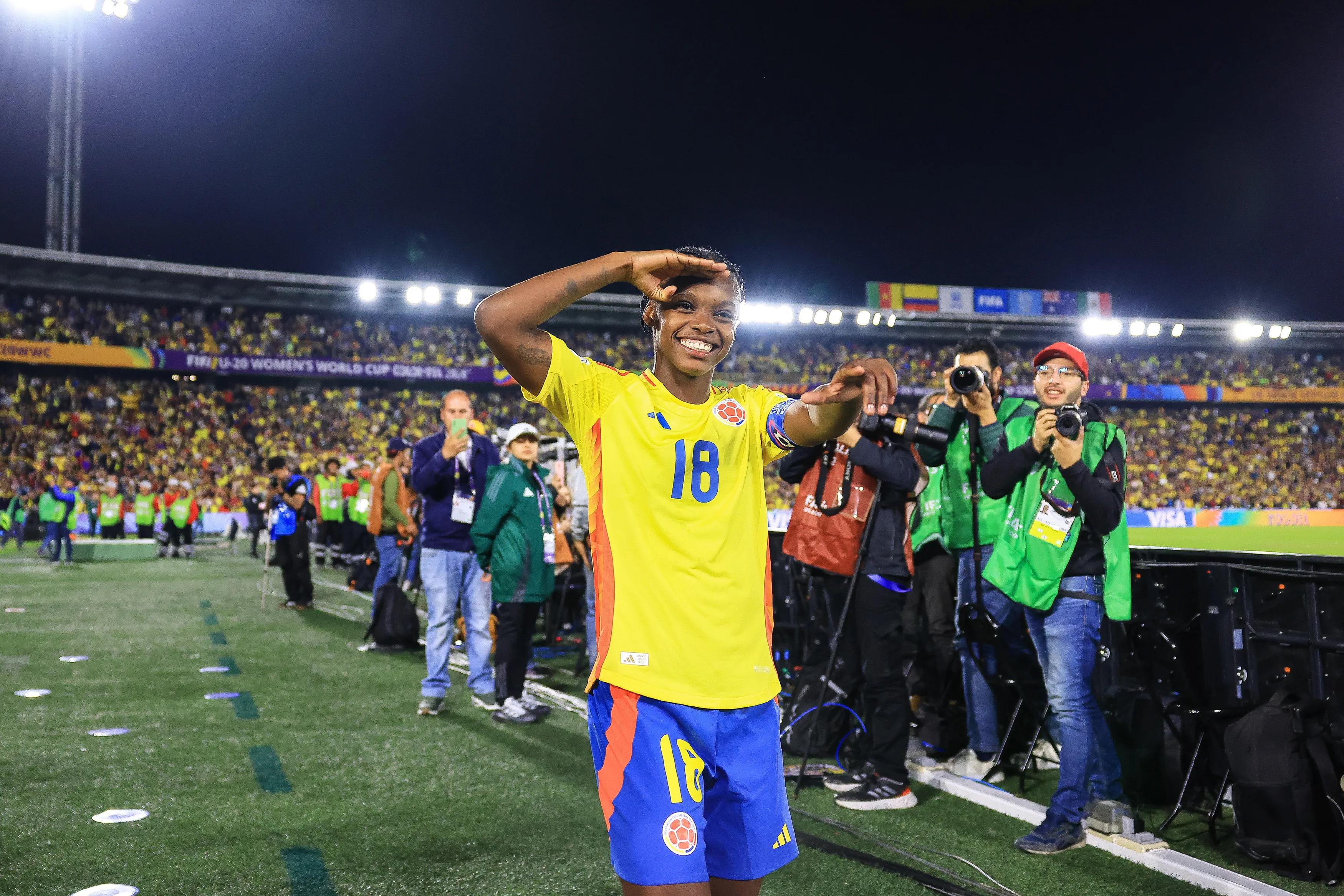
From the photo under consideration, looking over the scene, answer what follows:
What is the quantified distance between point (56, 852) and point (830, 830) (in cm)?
331

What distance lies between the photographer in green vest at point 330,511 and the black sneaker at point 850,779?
1328 centimetres

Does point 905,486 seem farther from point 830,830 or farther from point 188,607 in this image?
point 188,607

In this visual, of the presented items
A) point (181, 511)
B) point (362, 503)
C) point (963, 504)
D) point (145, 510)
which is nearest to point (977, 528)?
point (963, 504)

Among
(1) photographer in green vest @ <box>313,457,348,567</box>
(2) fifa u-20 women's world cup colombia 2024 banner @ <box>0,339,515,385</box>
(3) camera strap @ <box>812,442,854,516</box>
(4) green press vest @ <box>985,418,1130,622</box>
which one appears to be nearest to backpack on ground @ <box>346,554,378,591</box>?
(1) photographer in green vest @ <box>313,457,348,567</box>

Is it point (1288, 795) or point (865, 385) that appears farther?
point (1288, 795)

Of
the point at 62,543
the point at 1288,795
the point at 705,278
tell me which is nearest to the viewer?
the point at 705,278

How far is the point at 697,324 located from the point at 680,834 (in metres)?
1.14

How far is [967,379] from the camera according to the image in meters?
4.36

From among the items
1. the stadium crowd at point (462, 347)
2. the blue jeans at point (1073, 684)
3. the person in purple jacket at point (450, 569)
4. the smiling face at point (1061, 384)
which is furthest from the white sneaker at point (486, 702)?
the stadium crowd at point (462, 347)

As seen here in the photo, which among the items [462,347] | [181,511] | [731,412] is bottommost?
[181,511]

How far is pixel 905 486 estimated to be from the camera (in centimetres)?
491

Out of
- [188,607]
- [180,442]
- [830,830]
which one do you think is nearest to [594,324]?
[180,442]

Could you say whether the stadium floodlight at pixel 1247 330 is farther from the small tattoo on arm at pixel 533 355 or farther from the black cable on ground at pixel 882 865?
the small tattoo on arm at pixel 533 355

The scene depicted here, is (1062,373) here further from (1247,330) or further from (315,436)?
(1247,330)
